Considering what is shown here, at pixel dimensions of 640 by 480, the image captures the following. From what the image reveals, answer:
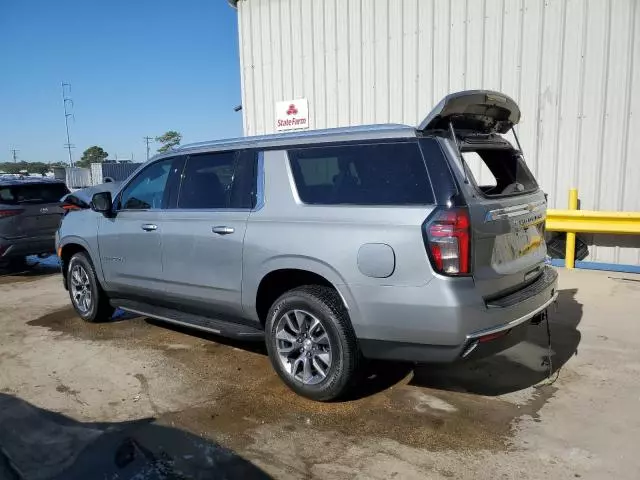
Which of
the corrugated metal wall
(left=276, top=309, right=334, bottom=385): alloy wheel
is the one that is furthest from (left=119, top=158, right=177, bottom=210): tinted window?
the corrugated metal wall

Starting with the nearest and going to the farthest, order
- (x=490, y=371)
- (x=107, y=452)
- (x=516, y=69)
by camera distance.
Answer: (x=107, y=452) < (x=490, y=371) < (x=516, y=69)

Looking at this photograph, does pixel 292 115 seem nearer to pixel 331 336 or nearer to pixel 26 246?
pixel 26 246

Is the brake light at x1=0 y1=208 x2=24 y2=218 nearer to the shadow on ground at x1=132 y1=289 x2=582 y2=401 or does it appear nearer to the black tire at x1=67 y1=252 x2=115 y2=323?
the black tire at x1=67 y1=252 x2=115 y2=323

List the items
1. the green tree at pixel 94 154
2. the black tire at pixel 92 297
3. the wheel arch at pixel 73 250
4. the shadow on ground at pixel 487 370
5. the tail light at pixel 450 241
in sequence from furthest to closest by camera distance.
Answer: the green tree at pixel 94 154, the black tire at pixel 92 297, the wheel arch at pixel 73 250, the shadow on ground at pixel 487 370, the tail light at pixel 450 241

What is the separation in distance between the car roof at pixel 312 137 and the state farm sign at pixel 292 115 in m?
5.46

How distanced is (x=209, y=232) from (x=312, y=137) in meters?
1.17

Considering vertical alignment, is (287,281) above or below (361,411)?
above

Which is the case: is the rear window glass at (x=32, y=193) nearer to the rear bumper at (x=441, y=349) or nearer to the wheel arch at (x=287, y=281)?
the wheel arch at (x=287, y=281)

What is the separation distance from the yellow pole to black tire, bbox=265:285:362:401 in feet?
17.6

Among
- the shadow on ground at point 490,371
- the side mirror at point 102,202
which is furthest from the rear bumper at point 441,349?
the side mirror at point 102,202

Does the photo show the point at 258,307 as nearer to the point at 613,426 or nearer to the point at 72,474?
the point at 72,474

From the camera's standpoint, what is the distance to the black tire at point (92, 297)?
564 cm

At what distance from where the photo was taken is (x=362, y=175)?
3498 mm

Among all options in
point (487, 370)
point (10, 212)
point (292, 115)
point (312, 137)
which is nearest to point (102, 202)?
point (312, 137)
